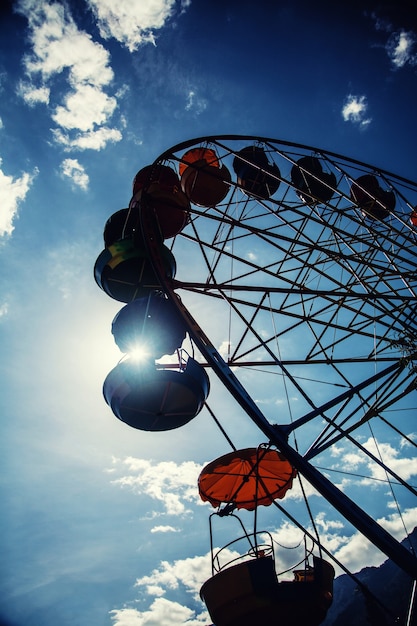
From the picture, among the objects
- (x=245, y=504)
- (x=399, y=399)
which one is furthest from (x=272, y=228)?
(x=245, y=504)

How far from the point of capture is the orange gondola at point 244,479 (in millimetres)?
6681

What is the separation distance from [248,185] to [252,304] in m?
5.16

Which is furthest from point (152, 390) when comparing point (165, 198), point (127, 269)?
point (165, 198)

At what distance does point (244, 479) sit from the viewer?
6.95 metres

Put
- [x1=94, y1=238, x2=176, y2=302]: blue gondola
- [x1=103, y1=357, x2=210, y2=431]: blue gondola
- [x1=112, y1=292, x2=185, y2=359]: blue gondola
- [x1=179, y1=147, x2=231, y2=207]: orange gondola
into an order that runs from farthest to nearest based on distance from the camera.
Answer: [x1=179, y1=147, x2=231, y2=207]: orange gondola → [x1=94, y1=238, x2=176, y2=302]: blue gondola → [x1=112, y1=292, x2=185, y2=359]: blue gondola → [x1=103, y1=357, x2=210, y2=431]: blue gondola

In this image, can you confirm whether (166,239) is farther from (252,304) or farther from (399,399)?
(399,399)

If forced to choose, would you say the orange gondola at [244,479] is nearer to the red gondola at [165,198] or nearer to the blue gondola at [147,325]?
the blue gondola at [147,325]

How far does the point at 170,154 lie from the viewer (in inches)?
309

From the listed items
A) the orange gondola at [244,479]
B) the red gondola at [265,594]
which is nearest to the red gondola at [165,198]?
the orange gondola at [244,479]

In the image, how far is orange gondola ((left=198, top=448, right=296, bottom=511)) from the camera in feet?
21.9

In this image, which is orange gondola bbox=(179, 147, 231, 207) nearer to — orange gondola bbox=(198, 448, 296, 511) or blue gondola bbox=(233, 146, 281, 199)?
blue gondola bbox=(233, 146, 281, 199)

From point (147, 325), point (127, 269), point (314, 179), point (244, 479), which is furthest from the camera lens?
point (314, 179)

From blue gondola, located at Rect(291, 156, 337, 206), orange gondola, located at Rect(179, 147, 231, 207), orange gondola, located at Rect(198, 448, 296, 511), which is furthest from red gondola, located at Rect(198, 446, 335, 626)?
blue gondola, located at Rect(291, 156, 337, 206)

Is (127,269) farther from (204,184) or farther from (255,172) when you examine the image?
(255,172)
